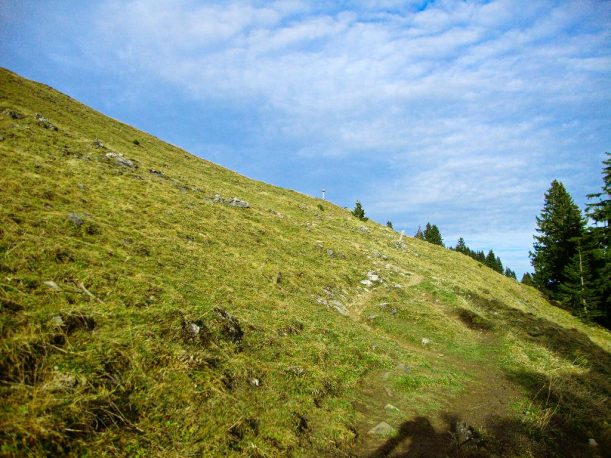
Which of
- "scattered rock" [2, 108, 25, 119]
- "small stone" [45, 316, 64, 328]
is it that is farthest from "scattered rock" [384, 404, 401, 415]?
"scattered rock" [2, 108, 25, 119]

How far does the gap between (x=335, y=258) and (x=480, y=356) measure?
1479cm

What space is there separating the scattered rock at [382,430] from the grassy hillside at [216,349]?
46 millimetres

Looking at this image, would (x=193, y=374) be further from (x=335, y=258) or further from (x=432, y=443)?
(x=335, y=258)

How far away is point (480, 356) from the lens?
1864 cm

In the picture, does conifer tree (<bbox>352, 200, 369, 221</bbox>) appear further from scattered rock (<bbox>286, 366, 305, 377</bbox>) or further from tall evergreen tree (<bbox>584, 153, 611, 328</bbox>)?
scattered rock (<bbox>286, 366, 305, 377</bbox>)

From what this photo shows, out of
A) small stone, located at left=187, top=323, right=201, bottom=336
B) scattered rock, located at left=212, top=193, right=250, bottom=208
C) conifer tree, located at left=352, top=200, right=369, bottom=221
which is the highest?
conifer tree, located at left=352, top=200, right=369, bottom=221

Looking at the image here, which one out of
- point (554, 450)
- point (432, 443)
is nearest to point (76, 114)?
point (432, 443)

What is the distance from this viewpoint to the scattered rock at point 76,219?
1342 cm

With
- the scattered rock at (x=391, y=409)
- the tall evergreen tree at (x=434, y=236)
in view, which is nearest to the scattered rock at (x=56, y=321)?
the scattered rock at (x=391, y=409)

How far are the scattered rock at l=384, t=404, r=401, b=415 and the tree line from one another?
3717 centimetres

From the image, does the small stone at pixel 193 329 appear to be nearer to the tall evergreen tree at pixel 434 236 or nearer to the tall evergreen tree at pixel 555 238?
the tall evergreen tree at pixel 555 238

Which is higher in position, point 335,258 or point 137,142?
point 137,142

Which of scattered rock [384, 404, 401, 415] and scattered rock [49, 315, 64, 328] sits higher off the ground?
scattered rock [49, 315, 64, 328]

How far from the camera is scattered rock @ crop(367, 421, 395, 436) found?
9.72m
